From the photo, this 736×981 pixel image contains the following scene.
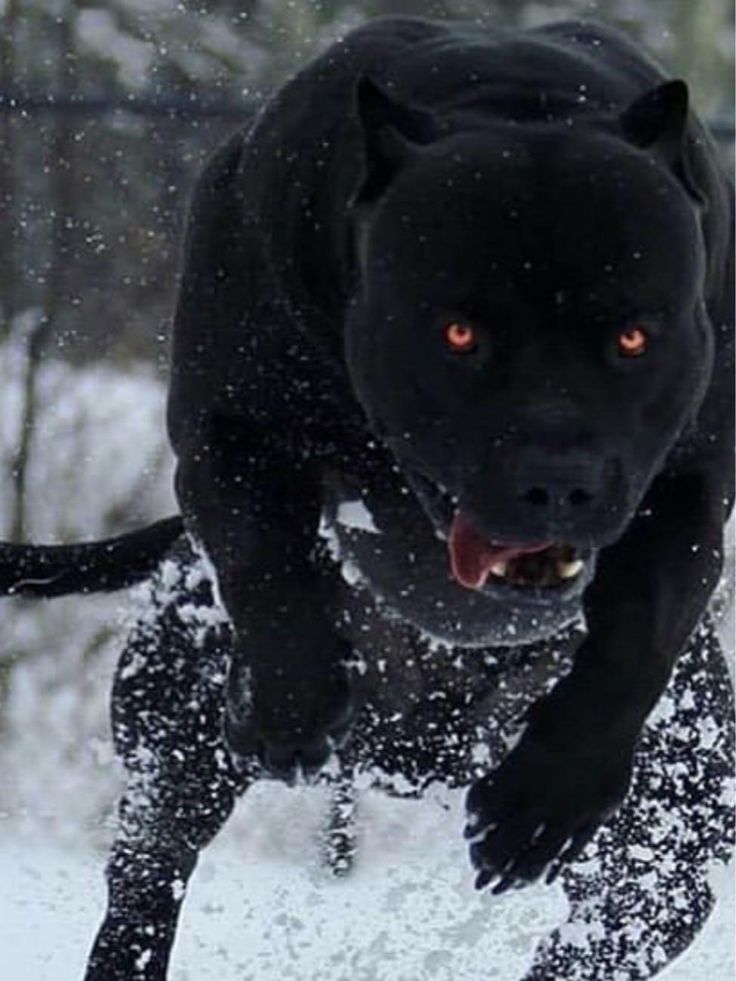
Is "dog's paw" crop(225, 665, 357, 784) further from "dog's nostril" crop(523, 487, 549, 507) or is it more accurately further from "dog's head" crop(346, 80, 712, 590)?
"dog's nostril" crop(523, 487, 549, 507)

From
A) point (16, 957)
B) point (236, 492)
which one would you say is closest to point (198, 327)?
point (236, 492)

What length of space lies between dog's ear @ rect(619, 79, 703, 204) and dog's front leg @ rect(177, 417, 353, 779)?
1.54 ft

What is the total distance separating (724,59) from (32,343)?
4.38 feet

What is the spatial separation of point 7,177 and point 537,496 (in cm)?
348

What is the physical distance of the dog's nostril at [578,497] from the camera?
2.83m

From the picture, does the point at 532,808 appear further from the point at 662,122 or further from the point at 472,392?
the point at 662,122

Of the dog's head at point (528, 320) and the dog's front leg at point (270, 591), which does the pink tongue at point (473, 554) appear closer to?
the dog's head at point (528, 320)

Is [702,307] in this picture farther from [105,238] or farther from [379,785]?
[105,238]

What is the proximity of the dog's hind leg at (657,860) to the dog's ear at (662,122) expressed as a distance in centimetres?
81

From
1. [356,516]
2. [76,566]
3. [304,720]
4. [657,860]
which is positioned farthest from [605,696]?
[76,566]

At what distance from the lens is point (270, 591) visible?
10.5 feet

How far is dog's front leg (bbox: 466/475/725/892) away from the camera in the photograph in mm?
3037

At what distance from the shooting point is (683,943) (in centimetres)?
377

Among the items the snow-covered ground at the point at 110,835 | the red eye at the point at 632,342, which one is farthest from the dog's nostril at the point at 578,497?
the snow-covered ground at the point at 110,835
